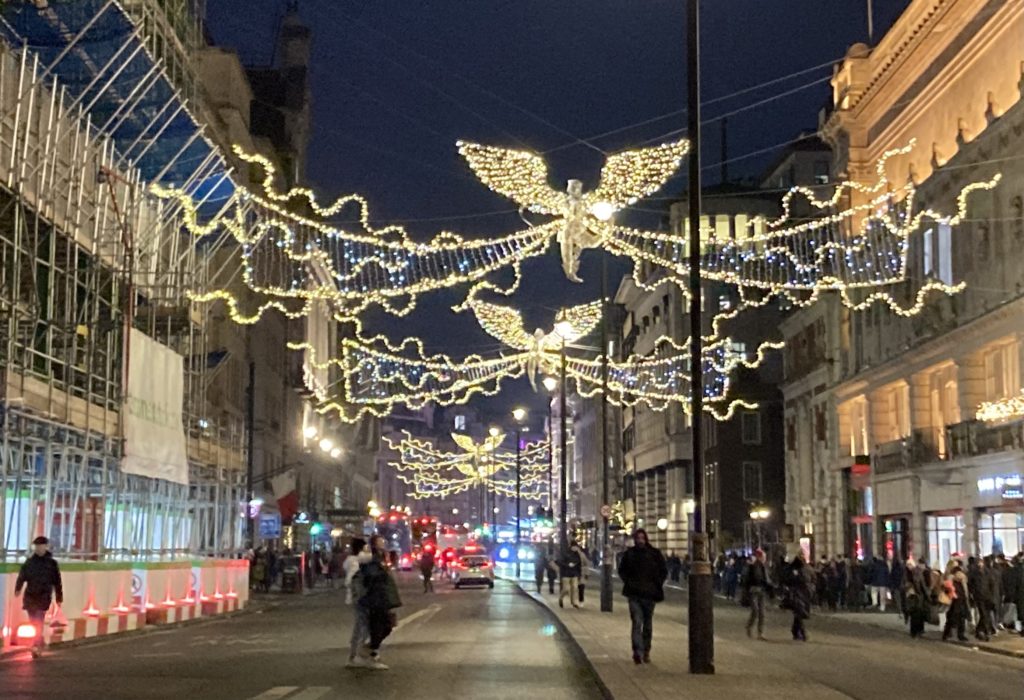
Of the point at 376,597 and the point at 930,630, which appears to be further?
the point at 930,630

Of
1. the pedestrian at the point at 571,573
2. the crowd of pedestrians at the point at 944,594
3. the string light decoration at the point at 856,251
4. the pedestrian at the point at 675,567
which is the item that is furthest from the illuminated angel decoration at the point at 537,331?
the pedestrian at the point at 675,567

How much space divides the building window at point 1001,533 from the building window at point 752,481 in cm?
3475

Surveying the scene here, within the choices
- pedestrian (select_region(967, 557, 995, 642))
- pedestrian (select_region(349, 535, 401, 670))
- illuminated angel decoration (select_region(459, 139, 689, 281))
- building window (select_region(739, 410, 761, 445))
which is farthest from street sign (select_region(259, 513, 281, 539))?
pedestrian (select_region(349, 535, 401, 670))

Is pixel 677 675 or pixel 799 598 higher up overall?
pixel 799 598

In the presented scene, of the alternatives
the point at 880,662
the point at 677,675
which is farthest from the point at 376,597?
the point at 880,662

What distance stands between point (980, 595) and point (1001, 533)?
1126cm

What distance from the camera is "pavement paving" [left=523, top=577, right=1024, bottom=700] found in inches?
643

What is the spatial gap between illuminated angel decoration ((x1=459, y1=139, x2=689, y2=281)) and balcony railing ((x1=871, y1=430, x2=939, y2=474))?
71.0ft

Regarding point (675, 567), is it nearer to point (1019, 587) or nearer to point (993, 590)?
point (1019, 587)

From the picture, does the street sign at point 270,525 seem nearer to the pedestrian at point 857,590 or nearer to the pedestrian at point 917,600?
the pedestrian at point 857,590

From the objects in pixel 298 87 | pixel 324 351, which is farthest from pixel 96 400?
pixel 324 351

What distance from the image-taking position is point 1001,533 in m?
39.1

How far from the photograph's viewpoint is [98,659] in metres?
21.3

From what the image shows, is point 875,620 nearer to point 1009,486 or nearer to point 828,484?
point 1009,486
